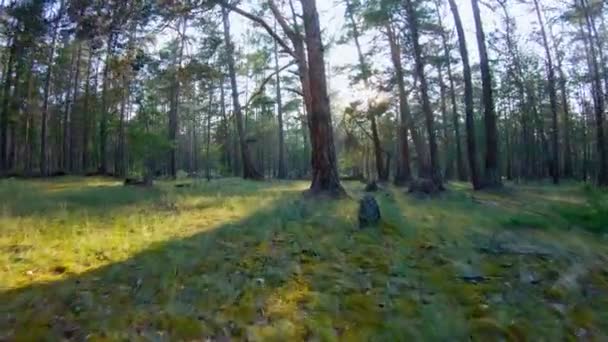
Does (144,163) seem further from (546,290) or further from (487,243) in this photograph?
(546,290)

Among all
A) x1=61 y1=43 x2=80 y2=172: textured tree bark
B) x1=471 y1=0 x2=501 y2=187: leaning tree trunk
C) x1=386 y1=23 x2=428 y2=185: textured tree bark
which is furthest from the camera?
x1=61 y1=43 x2=80 y2=172: textured tree bark

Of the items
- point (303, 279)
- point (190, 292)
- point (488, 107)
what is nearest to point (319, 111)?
point (488, 107)

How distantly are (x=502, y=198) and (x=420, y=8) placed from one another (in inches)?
296

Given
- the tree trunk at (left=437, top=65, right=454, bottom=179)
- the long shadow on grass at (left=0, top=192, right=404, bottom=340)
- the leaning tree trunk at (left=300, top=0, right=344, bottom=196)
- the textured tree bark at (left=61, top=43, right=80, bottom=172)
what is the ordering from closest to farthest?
A: 1. the long shadow on grass at (left=0, top=192, right=404, bottom=340)
2. the leaning tree trunk at (left=300, top=0, right=344, bottom=196)
3. the tree trunk at (left=437, top=65, right=454, bottom=179)
4. the textured tree bark at (left=61, top=43, right=80, bottom=172)

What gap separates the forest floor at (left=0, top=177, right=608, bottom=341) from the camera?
3238 millimetres

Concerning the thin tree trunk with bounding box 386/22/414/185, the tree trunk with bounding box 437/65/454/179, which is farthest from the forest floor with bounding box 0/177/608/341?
the tree trunk with bounding box 437/65/454/179

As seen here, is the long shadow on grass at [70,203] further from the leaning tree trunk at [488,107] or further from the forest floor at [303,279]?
the leaning tree trunk at [488,107]

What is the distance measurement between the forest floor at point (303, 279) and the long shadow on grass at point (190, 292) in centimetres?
1

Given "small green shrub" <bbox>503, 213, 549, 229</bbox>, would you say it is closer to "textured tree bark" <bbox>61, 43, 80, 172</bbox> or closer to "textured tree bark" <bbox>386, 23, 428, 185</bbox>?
"textured tree bark" <bbox>386, 23, 428, 185</bbox>

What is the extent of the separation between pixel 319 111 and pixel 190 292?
7.60m

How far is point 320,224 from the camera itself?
22.7 ft

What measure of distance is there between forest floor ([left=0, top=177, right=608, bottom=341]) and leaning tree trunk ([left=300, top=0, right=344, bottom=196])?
11.6 ft

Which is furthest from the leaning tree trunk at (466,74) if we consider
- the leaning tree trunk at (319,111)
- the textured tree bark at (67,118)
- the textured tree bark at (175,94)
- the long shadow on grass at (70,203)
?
the textured tree bark at (67,118)

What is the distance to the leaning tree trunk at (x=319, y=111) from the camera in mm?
10797
